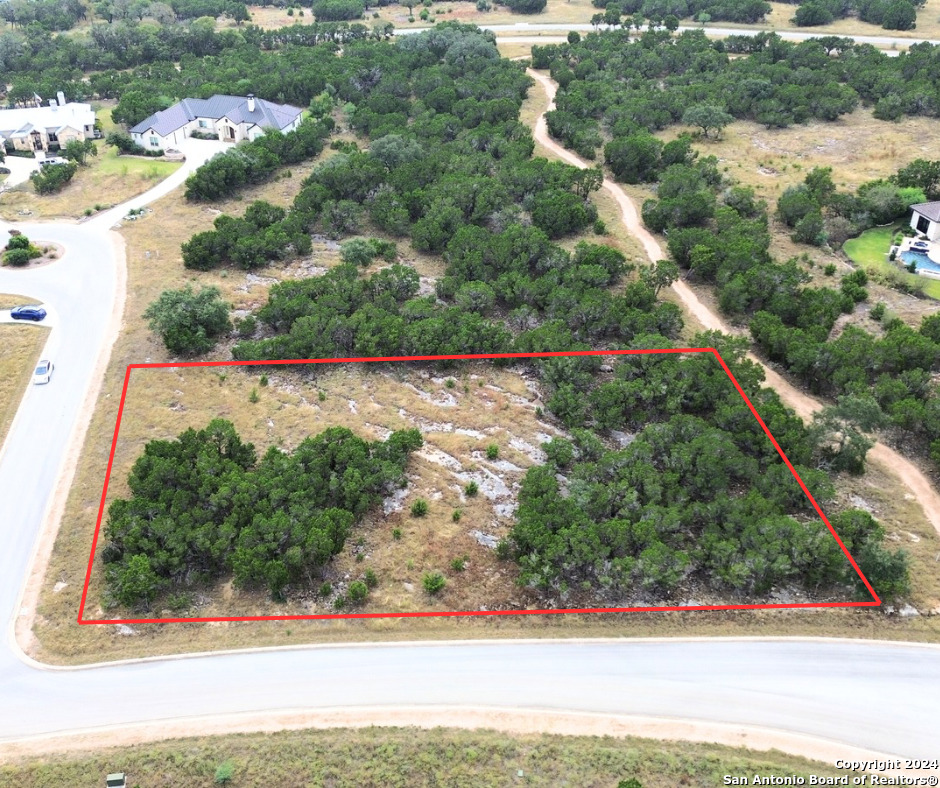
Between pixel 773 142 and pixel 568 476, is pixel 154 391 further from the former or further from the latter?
pixel 773 142

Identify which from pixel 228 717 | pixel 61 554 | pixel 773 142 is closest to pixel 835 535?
pixel 228 717

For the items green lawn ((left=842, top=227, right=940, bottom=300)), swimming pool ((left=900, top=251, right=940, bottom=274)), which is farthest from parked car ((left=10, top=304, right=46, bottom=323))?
swimming pool ((left=900, top=251, right=940, bottom=274))

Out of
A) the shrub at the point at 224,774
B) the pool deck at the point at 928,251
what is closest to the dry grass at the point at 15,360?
the shrub at the point at 224,774

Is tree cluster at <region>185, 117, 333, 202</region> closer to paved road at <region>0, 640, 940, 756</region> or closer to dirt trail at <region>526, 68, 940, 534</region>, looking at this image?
dirt trail at <region>526, 68, 940, 534</region>

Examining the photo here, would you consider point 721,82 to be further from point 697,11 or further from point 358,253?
point 358,253

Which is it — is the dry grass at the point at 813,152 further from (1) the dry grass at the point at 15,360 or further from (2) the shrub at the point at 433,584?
(1) the dry grass at the point at 15,360
